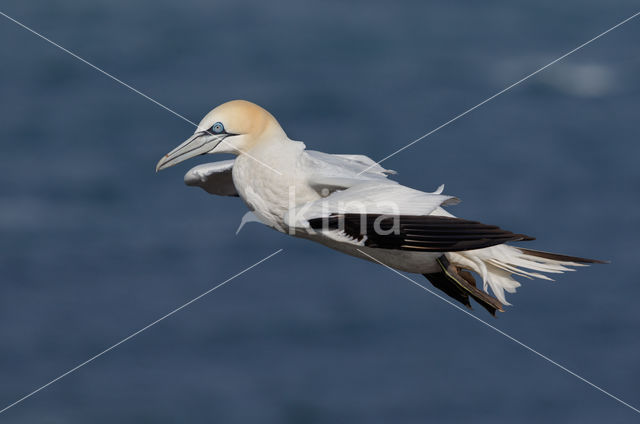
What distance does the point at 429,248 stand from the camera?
11844 mm

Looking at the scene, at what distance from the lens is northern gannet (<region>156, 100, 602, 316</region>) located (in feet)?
39.0

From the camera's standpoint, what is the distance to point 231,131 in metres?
12.3

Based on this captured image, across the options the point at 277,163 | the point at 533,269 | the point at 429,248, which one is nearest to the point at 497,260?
the point at 533,269

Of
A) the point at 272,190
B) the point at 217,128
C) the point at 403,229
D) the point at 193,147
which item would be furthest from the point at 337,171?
the point at 193,147

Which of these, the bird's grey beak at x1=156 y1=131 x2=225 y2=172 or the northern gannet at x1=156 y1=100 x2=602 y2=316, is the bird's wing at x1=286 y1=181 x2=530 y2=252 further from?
the bird's grey beak at x1=156 y1=131 x2=225 y2=172

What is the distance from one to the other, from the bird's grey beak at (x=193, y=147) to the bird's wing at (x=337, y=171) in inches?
28.9

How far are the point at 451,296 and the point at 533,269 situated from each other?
2.87 ft

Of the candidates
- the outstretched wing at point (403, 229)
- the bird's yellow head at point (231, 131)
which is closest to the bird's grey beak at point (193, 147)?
the bird's yellow head at point (231, 131)

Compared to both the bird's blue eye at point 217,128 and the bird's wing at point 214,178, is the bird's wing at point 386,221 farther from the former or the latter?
the bird's wing at point 214,178

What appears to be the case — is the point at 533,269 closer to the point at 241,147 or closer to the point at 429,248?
the point at 429,248

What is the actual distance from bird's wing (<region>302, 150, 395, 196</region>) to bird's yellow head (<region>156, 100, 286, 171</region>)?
0.36 m

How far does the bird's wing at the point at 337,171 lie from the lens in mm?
12266

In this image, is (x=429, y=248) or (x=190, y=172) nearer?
(x=429, y=248)

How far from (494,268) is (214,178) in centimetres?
260
